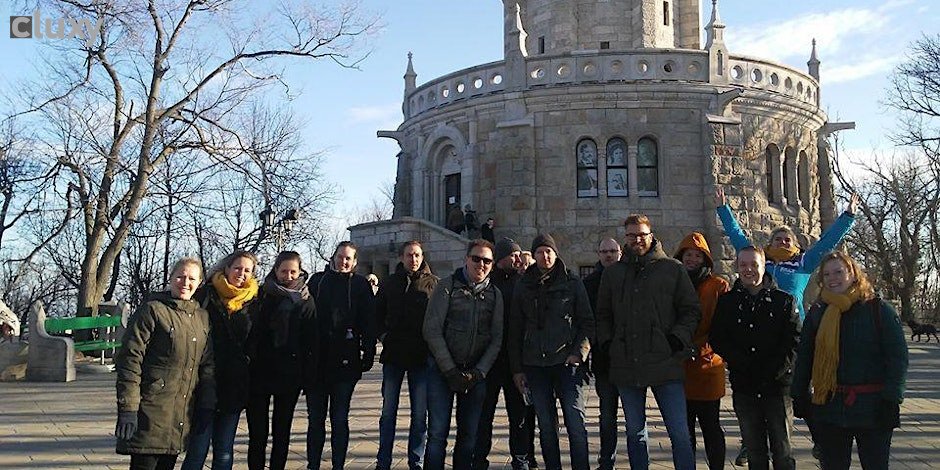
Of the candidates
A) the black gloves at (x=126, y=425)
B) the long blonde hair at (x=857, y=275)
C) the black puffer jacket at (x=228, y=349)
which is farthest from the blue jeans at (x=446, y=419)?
the long blonde hair at (x=857, y=275)

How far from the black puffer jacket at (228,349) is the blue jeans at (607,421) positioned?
2.58 metres

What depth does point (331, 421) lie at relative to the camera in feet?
19.1

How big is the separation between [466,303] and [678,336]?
1502 mm

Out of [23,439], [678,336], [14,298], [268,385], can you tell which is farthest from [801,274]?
[14,298]

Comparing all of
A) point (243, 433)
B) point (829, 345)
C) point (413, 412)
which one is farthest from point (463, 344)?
point (243, 433)

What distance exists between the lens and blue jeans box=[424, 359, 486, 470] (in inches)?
218

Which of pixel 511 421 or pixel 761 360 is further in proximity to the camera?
pixel 511 421

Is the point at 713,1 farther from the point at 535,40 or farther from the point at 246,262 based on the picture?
the point at 246,262

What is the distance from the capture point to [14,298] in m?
51.0

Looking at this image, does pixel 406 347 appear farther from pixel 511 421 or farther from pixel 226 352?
pixel 226 352

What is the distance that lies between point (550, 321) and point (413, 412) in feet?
4.33

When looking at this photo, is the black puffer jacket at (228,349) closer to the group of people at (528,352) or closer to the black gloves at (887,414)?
the group of people at (528,352)

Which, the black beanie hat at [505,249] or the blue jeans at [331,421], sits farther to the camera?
the black beanie hat at [505,249]

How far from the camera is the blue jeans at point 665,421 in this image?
5.02 meters
